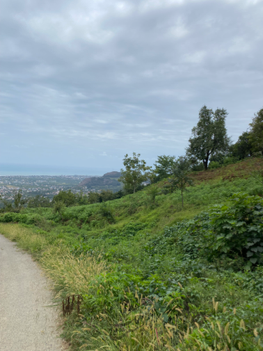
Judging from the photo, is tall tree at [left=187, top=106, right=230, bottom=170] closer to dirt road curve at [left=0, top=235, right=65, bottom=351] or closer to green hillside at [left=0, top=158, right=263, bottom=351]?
green hillside at [left=0, top=158, right=263, bottom=351]

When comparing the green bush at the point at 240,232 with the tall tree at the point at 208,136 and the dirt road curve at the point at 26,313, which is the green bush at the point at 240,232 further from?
Answer: the tall tree at the point at 208,136

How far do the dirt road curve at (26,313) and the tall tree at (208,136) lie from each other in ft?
93.7

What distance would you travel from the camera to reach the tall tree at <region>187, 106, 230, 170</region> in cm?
3000

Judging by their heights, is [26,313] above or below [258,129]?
below

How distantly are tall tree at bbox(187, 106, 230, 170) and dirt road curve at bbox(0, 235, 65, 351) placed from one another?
2854cm

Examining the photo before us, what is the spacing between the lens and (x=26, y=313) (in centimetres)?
393

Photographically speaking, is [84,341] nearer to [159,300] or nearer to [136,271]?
[159,300]

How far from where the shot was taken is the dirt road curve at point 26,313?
3150 millimetres

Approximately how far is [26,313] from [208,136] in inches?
1213

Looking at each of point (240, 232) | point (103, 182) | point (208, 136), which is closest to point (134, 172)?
point (208, 136)

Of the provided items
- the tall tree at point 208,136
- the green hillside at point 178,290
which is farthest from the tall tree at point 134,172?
the green hillside at point 178,290

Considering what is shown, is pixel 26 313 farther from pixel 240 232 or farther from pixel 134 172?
pixel 134 172

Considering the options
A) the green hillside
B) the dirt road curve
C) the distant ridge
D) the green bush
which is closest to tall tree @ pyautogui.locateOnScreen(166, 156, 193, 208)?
the green hillside

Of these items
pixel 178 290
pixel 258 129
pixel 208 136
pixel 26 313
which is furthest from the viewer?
pixel 208 136
